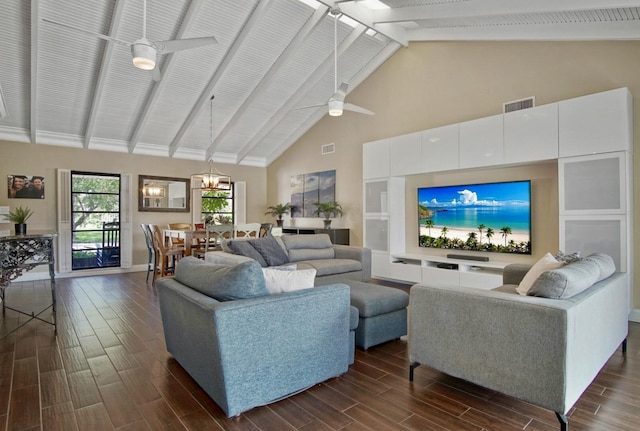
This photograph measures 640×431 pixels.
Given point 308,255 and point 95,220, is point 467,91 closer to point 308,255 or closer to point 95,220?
point 308,255

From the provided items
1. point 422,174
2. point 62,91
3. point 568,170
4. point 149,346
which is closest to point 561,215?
point 568,170

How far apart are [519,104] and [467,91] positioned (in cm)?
86

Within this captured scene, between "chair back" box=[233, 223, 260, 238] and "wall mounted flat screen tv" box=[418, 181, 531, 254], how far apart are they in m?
3.04

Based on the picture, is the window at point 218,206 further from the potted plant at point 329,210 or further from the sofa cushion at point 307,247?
the sofa cushion at point 307,247

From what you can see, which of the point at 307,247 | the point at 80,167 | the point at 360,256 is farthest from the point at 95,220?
the point at 360,256

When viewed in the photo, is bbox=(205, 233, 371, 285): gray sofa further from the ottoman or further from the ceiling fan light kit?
the ceiling fan light kit

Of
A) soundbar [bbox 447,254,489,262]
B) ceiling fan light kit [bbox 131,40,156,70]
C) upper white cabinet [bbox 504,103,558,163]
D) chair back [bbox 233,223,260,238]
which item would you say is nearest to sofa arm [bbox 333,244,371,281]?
soundbar [bbox 447,254,489,262]

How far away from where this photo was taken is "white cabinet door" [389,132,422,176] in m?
5.78

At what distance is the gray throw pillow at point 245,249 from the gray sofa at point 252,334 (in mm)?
1761

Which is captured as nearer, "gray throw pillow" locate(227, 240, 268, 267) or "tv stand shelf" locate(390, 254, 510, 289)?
"gray throw pillow" locate(227, 240, 268, 267)

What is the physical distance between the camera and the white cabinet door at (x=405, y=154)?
5.78m

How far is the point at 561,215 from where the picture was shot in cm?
416

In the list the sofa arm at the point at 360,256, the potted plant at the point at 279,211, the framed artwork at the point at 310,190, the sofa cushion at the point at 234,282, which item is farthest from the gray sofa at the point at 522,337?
the potted plant at the point at 279,211

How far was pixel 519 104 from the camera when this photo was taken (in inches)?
192
